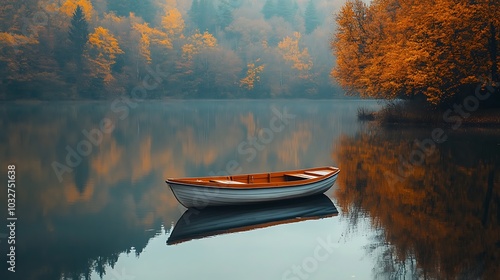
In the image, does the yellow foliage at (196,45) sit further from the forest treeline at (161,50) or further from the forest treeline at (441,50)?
the forest treeline at (441,50)

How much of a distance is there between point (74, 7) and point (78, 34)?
8.95 metres

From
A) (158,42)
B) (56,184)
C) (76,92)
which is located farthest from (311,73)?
(56,184)

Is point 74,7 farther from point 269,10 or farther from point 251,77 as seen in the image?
point 269,10

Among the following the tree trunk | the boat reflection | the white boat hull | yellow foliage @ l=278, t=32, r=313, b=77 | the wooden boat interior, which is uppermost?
yellow foliage @ l=278, t=32, r=313, b=77

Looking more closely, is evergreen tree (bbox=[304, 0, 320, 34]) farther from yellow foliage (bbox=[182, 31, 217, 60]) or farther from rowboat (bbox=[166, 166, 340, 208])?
rowboat (bbox=[166, 166, 340, 208])

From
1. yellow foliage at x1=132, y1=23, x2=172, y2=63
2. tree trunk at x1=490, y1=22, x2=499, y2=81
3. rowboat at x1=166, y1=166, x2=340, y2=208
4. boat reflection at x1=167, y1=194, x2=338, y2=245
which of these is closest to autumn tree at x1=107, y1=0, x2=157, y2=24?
yellow foliage at x1=132, y1=23, x2=172, y2=63

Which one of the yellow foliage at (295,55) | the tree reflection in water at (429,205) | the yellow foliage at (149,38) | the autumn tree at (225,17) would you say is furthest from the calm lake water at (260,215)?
the autumn tree at (225,17)

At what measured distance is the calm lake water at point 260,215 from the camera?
11.9m

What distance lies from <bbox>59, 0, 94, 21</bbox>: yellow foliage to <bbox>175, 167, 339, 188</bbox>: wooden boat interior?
6836 centimetres

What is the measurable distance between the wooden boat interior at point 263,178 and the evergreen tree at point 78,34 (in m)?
64.7

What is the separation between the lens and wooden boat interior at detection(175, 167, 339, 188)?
16453mm

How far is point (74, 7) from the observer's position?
3295 inches

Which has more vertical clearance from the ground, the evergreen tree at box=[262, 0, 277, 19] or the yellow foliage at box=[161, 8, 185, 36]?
the evergreen tree at box=[262, 0, 277, 19]

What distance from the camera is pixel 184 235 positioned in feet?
46.8
